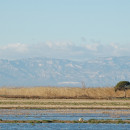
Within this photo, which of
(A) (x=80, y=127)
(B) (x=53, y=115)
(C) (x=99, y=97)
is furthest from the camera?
(C) (x=99, y=97)

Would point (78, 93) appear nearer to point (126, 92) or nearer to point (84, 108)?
point (126, 92)

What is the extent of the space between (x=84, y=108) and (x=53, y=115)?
8.71m

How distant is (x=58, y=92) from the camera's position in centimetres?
7012

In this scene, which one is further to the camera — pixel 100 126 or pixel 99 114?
pixel 99 114

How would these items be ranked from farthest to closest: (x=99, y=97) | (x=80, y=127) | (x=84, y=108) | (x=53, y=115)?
(x=99, y=97) → (x=84, y=108) → (x=53, y=115) → (x=80, y=127)

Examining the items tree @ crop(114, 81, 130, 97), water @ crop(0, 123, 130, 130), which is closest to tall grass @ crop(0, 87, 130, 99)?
tree @ crop(114, 81, 130, 97)

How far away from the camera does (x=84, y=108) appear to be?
49062 millimetres

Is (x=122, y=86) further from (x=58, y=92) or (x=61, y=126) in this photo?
(x=61, y=126)

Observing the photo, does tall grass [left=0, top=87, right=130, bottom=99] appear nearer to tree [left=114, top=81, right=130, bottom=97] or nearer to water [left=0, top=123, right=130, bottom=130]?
tree [left=114, top=81, right=130, bottom=97]

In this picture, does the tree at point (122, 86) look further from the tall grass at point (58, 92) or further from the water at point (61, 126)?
the water at point (61, 126)

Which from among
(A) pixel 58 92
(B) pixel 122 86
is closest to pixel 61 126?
(A) pixel 58 92

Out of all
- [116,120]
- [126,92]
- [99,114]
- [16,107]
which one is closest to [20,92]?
[126,92]

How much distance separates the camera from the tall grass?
69312 millimetres

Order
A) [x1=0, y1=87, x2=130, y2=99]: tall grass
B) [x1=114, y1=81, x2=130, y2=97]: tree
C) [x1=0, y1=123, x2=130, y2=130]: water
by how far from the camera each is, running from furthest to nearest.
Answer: [x1=114, y1=81, x2=130, y2=97]: tree, [x1=0, y1=87, x2=130, y2=99]: tall grass, [x1=0, y1=123, x2=130, y2=130]: water
